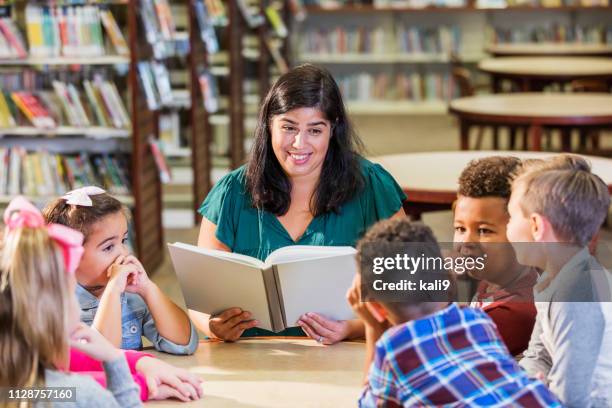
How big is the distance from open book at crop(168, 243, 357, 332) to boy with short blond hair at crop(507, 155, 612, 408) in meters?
0.39

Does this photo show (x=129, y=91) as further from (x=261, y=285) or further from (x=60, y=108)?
(x=261, y=285)

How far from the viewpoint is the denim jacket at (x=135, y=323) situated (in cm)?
202

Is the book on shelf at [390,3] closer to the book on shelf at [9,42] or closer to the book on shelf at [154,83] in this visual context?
the book on shelf at [154,83]

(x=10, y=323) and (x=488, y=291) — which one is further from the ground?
(x=10, y=323)

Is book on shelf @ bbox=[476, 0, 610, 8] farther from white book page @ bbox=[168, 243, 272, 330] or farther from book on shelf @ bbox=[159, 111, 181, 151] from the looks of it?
white book page @ bbox=[168, 243, 272, 330]

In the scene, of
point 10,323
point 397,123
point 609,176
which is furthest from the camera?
point 397,123

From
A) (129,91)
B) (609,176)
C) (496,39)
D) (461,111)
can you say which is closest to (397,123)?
(496,39)

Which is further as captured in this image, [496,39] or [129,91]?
[496,39]

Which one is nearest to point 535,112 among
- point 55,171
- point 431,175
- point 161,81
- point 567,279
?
point 431,175

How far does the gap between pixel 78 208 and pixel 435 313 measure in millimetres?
888

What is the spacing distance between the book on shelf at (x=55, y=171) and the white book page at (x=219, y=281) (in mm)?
2705

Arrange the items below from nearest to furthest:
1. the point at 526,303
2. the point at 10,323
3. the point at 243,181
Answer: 1. the point at 10,323
2. the point at 526,303
3. the point at 243,181

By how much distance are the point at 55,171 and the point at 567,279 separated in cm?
354

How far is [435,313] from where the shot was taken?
57.7 inches
